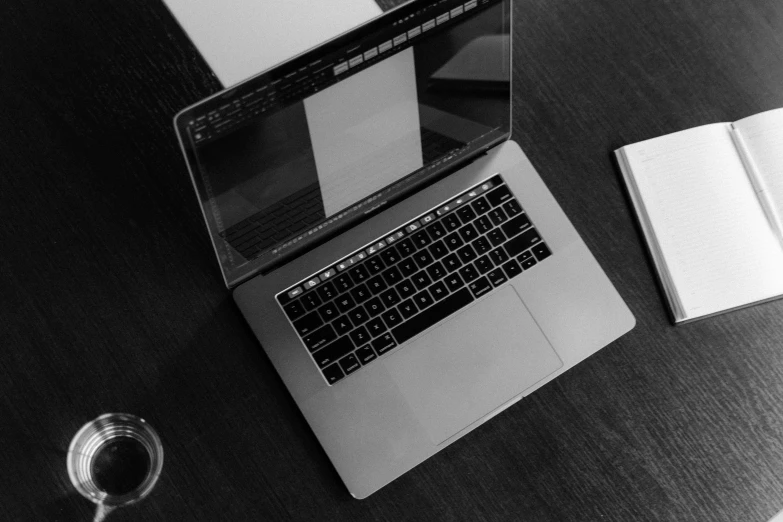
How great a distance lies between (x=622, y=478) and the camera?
0.88 m

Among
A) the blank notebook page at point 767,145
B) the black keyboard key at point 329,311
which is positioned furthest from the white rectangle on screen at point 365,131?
the blank notebook page at point 767,145

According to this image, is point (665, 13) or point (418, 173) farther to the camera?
point (665, 13)

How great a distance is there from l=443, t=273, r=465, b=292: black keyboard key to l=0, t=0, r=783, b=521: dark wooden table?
16 centimetres

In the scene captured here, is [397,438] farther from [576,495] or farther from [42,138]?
[42,138]

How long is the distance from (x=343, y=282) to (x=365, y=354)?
85 mm

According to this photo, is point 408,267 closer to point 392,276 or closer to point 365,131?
point 392,276

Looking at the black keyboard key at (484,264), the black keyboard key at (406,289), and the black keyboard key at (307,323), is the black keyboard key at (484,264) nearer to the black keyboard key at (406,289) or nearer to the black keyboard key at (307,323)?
the black keyboard key at (406,289)

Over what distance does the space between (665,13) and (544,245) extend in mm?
386

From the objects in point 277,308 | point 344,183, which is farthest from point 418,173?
point 277,308

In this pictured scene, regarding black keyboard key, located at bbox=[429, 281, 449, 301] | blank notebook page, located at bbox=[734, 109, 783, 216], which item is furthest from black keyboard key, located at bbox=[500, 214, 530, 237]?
blank notebook page, located at bbox=[734, 109, 783, 216]

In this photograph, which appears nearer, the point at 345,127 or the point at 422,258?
the point at 345,127

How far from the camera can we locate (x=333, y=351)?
33.4 inches

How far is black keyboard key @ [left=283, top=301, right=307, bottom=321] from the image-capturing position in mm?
852

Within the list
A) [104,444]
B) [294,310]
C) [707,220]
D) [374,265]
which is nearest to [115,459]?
[104,444]
